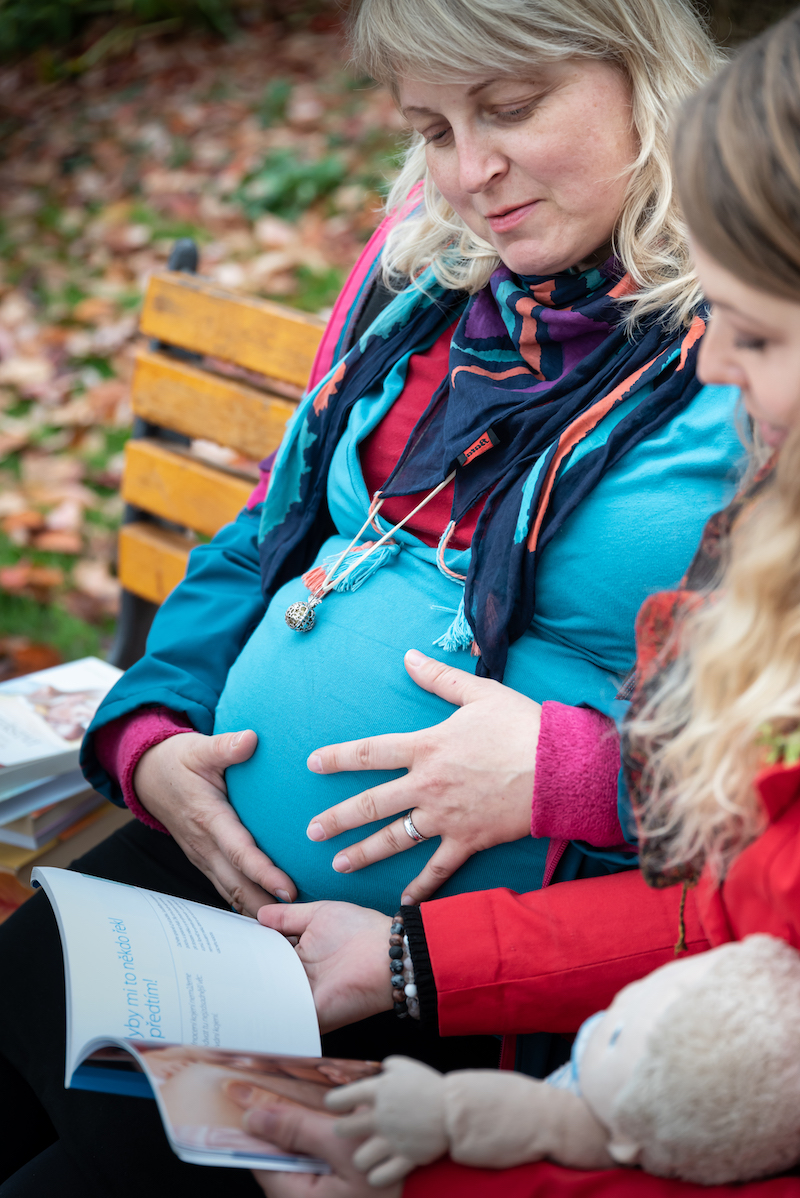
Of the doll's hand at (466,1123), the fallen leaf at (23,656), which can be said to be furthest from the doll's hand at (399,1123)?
the fallen leaf at (23,656)

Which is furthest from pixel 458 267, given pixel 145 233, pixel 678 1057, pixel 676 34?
pixel 145 233

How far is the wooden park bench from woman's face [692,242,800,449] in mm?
1292

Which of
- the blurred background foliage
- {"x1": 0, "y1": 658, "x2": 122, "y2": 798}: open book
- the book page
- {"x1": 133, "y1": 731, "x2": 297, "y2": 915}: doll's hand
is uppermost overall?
the blurred background foliage

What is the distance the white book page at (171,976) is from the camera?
113 cm

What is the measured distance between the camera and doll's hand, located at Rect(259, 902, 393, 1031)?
1.27 m

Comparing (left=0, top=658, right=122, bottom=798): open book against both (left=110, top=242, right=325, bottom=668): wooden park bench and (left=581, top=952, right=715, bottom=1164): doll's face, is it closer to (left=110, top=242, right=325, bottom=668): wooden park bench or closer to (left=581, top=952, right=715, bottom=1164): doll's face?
(left=110, top=242, right=325, bottom=668): wooden park bench

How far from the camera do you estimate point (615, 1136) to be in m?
0.89

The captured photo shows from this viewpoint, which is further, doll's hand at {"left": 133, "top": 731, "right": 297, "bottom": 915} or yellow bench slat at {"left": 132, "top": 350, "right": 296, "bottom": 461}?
yellow bench slat at {"left": 132, "top": 350, "right": 296, "bottom": 461}

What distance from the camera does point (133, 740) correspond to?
5.37ft

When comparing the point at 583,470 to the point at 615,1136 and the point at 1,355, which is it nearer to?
the point at 615,1136

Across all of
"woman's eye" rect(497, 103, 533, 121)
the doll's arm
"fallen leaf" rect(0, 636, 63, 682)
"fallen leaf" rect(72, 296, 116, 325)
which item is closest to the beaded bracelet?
the doll's arm

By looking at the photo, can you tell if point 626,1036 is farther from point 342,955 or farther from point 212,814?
point 212,814

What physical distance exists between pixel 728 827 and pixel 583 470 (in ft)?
1.79

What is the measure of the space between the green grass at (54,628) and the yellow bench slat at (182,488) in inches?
37.8
